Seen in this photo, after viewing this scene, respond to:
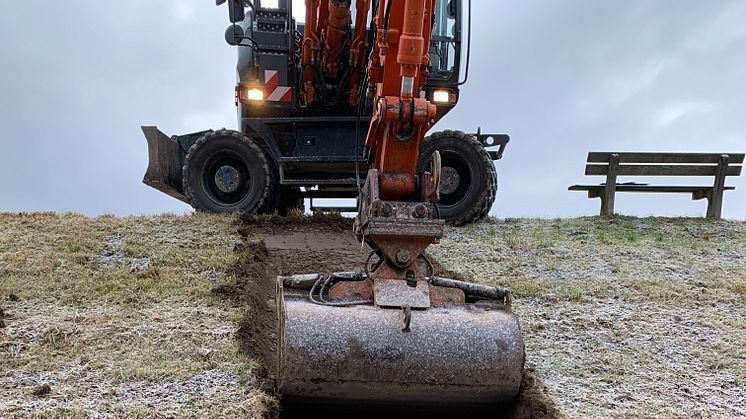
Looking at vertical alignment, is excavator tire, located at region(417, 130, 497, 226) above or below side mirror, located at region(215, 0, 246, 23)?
below

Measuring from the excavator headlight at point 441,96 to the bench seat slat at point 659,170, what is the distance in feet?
9.02

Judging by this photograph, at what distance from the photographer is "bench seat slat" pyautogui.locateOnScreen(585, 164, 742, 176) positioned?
31.0ft

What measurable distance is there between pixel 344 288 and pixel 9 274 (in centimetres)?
354

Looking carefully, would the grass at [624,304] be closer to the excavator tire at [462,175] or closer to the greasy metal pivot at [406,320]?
the excavator tire at [462,175]

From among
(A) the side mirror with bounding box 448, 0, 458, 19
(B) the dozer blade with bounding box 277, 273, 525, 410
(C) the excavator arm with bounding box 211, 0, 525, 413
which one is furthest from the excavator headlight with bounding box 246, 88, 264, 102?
(B) the dozer blade with bounding box 277, 273, 525, 410

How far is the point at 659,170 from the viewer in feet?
31.4

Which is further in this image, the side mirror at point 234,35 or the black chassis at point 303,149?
the black chassis at point 303,149

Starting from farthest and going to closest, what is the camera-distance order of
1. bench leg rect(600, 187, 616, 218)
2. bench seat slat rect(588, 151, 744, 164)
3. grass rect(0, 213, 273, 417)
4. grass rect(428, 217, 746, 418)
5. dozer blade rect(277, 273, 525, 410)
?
1. bench seat slat rect(588, 151, 744, 164)
2. bench leg rect(600, 187, 616, 218)
3. grass rect(428, 217, 746, 418)
4. grass rect(0, 213, 273, 417)
5. dozer blade rect(277, 273, 525, 410)

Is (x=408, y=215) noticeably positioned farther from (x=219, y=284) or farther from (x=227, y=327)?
(x=219, y=284)

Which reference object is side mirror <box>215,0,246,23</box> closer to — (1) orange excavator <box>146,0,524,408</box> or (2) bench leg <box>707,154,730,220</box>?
(1) orange excavator <box>146,0,524,408</box>

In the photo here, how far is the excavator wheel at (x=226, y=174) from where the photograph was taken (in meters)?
8.12

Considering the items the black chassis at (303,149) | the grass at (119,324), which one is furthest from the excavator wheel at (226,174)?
the grass at (119,324)

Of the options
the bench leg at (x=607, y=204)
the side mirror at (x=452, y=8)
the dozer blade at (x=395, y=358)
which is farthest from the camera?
the bench leg at (x=607, y=204)

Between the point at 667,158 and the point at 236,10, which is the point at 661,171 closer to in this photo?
the point at 667,158
